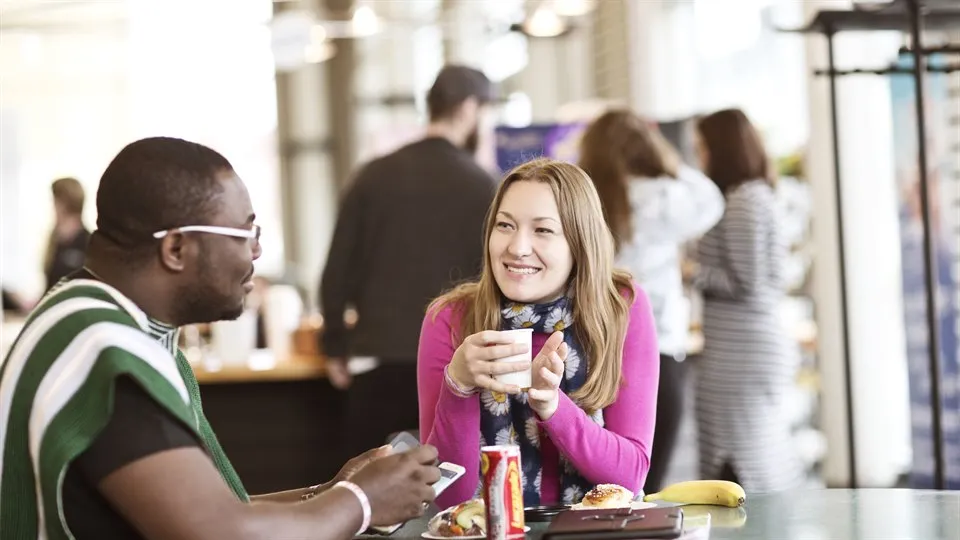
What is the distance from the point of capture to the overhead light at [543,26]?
8.34 meters

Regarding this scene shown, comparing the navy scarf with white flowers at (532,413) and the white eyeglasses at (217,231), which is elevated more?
the white eyeglasses at (217,231)

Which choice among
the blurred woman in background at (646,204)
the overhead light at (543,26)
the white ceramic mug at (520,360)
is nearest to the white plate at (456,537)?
the white ceramic mug at (520,360)

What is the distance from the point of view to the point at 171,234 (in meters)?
1.70

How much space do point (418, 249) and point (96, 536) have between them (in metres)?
2.78

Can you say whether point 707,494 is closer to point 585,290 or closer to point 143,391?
point 585,290

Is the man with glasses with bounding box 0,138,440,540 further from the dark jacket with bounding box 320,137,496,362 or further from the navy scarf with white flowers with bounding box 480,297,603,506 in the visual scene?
the dark jacket with bounding box 320,137,496,362

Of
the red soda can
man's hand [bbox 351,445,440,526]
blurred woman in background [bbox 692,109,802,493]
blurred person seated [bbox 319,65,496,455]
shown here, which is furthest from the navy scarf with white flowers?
blurred woman in background [bbox 692,109,802,493]

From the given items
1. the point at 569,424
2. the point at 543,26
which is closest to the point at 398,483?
the point at 569,424

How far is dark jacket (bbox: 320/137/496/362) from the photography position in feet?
14.4

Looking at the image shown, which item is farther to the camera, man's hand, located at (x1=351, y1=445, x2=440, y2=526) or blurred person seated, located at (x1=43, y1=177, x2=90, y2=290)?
blurred person seated, located at (x1=43, y1=177, x2=90, y2=290)

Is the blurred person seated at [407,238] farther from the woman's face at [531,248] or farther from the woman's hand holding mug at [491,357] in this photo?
the woman's hand holding mug at [491,357]

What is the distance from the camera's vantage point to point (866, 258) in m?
5.78

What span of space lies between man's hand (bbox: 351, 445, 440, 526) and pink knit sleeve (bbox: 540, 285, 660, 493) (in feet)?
1.72

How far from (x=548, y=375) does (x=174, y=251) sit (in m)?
0.71
